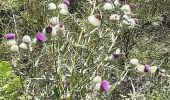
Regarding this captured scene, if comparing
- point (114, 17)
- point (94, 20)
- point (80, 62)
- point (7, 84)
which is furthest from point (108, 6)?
point (7, 84)

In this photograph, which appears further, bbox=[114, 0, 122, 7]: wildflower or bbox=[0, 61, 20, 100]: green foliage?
bbox=[0, 61, 20, 100]: green foliage

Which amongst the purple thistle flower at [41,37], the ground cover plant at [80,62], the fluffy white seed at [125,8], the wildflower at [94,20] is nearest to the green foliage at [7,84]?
the ground cover plant at [80,62]

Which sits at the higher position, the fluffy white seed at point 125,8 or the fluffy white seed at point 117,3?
the fluffy white seed at point 117,3

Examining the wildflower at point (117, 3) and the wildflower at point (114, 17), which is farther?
the wildflower at point (117, 3)

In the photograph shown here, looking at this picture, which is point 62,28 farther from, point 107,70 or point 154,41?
point 154,41

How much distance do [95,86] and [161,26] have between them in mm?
2542

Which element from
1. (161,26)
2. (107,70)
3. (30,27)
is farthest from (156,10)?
(107,70)

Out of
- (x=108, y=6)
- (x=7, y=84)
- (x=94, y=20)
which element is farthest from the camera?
(x=7, y=84)

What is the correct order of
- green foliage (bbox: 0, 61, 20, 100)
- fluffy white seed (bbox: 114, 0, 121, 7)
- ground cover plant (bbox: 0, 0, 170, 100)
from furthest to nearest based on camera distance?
1. green foliage (bbox: 0, 61, 20, 100)
2. fluffy white seed (bbox: 114, 0, 121, 7)
3. ground cover plant (bbox: 0, 0, 170, 100)

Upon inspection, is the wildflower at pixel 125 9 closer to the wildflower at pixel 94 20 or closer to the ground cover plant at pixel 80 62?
the ground cover plant at pixel 80 62

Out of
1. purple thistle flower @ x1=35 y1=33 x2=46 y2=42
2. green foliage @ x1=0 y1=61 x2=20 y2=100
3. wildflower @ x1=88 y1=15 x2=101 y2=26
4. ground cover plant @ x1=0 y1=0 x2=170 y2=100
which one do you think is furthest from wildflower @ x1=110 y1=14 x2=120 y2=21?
green foliage @ x1=0 y1=61 x2=20 y2=100

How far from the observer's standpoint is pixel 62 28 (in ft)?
8.55

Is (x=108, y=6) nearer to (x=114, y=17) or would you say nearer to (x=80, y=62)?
(x=114, y=17)

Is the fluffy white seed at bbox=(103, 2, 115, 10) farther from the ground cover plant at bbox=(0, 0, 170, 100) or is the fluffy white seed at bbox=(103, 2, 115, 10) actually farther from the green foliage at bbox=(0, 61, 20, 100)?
the green foliage at bbox=(0, 61, 20, 100)
